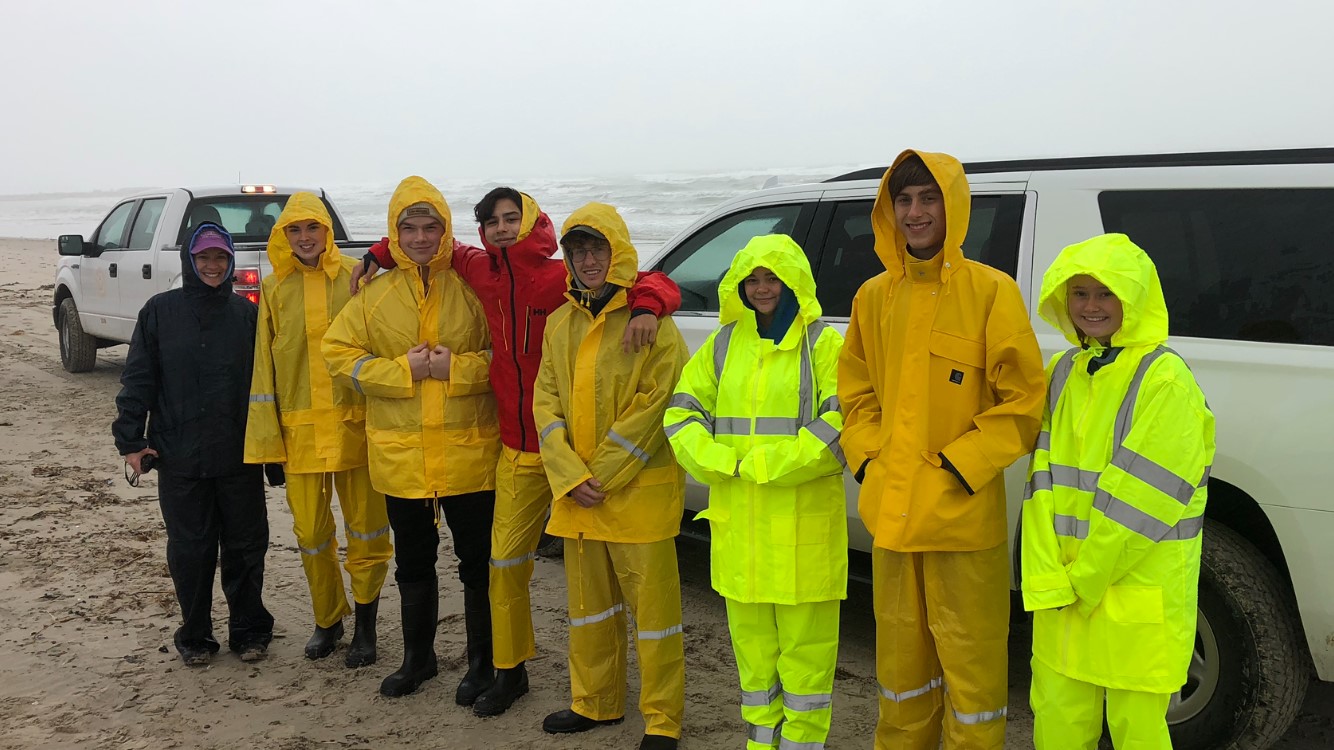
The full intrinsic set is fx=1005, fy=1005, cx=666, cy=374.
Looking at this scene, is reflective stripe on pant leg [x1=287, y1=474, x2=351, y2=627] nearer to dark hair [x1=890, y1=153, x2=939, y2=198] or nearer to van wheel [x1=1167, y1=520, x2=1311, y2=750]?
dark hair [x1=890, y1=153, x2=939, y2=198]

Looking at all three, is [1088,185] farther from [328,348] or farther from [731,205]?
[328,348]

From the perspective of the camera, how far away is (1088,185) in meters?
3.66

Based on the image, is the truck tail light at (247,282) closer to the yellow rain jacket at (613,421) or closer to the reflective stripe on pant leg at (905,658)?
the yellow rain jacket at (613,421)

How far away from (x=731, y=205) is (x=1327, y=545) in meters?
2.80

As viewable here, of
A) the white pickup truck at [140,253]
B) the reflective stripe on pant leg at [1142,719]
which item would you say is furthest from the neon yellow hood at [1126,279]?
the white pickup truck at [140,253]

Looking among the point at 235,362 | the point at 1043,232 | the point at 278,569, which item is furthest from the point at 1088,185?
the point at 278,569

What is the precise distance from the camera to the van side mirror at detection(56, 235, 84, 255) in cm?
1013

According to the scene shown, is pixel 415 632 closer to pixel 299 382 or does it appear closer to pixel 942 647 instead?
pixel 299 382

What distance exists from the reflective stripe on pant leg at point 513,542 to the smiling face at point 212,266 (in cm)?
162

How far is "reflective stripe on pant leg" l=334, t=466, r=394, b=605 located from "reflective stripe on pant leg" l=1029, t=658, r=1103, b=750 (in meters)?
2.84

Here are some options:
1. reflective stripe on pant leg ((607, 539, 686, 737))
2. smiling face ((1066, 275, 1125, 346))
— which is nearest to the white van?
smiling face ((1066, 275, 1125, 346))

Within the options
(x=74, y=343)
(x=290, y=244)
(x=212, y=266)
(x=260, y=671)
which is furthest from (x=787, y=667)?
(x=74, y=343)

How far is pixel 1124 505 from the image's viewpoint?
2.56 meters

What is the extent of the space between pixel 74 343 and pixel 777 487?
35.9 ft
